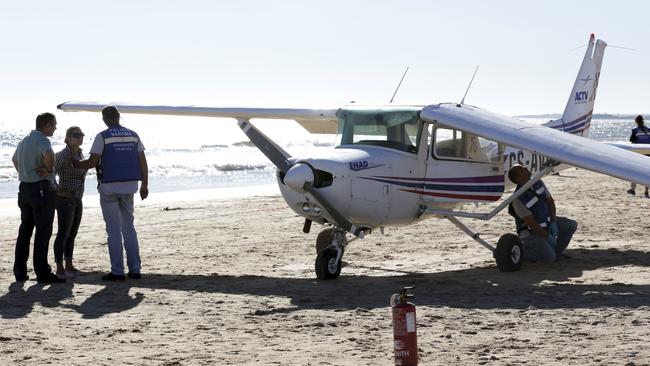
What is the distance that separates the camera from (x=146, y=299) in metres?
9.92

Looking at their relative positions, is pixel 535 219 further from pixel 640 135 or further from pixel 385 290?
pixel 640 135

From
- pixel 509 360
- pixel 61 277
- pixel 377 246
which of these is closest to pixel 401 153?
pixel 377 246

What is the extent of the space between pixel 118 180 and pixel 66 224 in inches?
32.6

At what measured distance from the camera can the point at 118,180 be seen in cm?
1112

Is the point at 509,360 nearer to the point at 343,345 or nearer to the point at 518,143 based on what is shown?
the point at 343,345

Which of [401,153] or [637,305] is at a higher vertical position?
[401,153]

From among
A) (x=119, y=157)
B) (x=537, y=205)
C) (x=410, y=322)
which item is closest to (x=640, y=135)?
(x=537, y=205)

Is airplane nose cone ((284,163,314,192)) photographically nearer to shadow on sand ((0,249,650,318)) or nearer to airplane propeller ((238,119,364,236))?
airplane propeller ((238,119,364,236))

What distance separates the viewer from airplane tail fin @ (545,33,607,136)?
56.0 ft

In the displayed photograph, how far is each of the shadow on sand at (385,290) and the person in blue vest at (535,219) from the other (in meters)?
0.19

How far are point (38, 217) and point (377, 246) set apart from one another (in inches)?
197

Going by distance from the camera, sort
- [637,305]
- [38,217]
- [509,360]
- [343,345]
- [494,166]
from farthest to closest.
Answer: [494,166] → [38,217] → [637,305] → [343,345] → [509,360]

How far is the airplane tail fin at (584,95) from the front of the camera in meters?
17.1

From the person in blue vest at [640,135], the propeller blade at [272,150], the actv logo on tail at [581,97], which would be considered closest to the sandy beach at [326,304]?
the propeller blade at [272,150]
